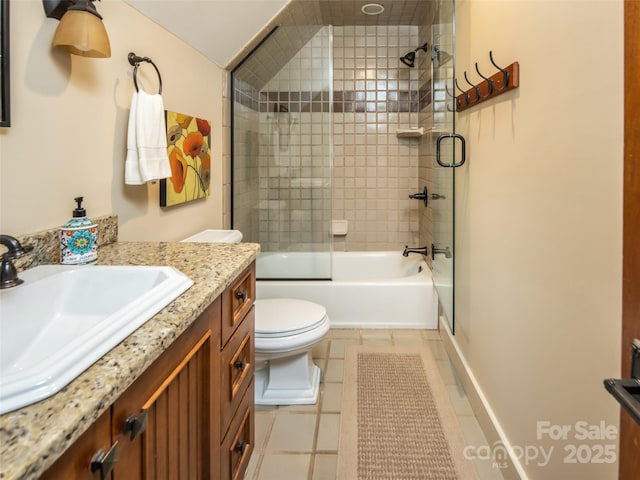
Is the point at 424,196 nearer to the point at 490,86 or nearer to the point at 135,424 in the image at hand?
the point at 490,86

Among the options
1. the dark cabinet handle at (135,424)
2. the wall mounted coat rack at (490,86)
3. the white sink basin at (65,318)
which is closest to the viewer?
the white sink basin at (65,318)

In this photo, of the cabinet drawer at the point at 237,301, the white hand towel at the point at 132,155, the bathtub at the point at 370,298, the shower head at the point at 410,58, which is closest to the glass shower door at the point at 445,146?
the bathtub at the point at 370,298

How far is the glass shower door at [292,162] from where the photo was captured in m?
3.32

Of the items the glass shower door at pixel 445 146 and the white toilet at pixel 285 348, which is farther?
the glass shower door at pixel 445 146

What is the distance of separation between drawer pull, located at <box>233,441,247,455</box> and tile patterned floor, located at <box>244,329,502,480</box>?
18 centimetres

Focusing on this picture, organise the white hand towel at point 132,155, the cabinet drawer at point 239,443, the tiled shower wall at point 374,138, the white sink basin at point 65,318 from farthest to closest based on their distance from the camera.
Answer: the tiled shower wall at point 374,138 → the white hand towel at point 132,155 → the cabinet drawer at point 239,443 → the white sink basin at point 65,318

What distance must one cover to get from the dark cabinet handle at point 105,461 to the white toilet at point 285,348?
1404 mm

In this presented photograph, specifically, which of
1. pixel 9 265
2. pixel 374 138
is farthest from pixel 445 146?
pixel 9 265

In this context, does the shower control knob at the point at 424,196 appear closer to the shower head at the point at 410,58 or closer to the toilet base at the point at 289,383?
the shower head at the point at 410,58

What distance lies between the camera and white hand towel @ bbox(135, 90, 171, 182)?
5.46ft

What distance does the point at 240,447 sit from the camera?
149 centimetres

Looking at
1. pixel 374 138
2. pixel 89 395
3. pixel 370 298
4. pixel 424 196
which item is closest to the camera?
pixel 89 395

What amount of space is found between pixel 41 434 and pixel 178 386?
1.52 feet

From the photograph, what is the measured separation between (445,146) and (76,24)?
181 cm
